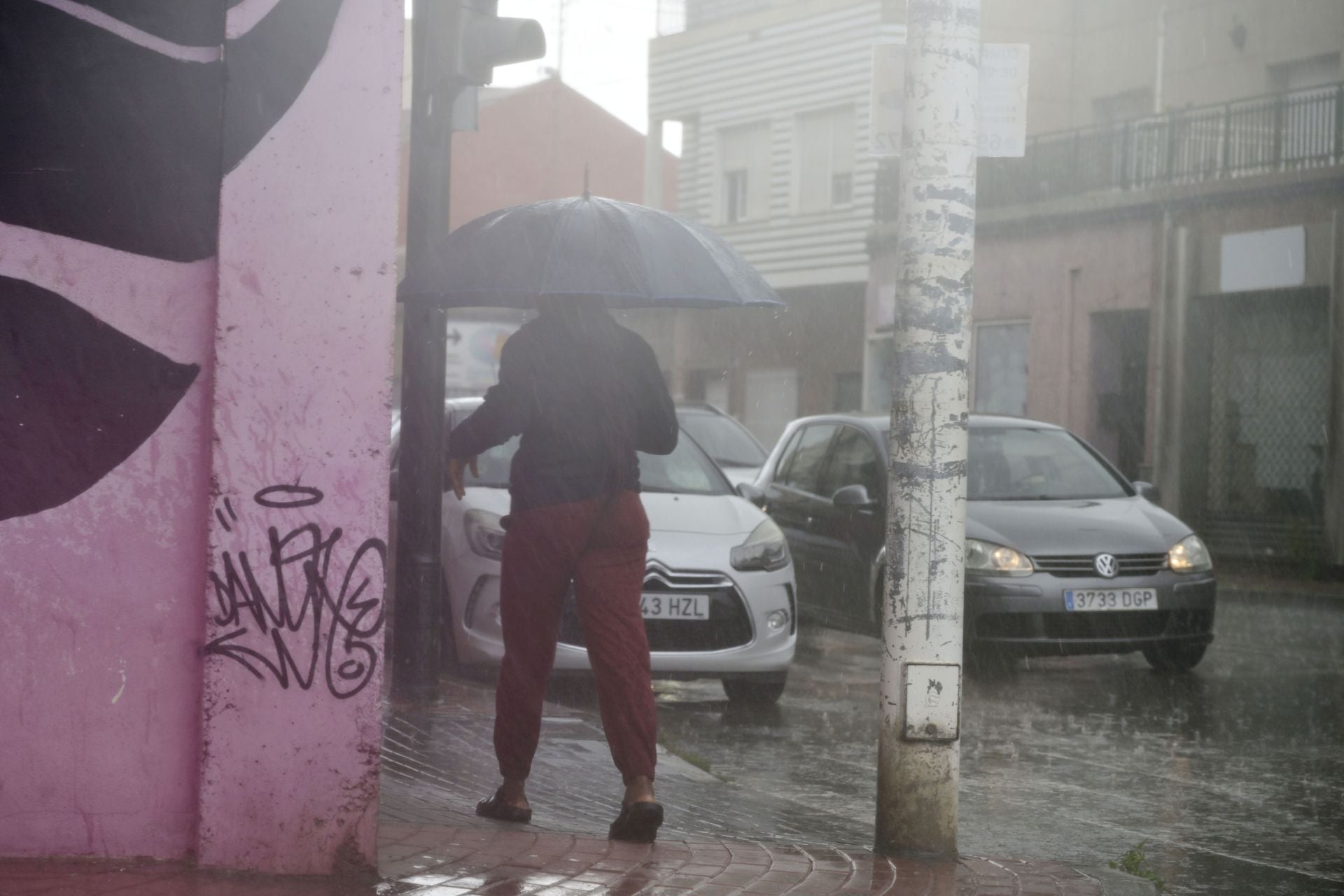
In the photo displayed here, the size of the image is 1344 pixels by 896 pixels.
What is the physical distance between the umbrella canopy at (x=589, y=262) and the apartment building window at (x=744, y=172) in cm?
2647

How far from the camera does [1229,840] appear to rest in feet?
20.4

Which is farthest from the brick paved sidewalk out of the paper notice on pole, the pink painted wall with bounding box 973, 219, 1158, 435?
the pink painted wall with bounding box 973, 219, 1158, 435

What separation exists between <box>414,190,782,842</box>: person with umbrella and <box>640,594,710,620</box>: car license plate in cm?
307

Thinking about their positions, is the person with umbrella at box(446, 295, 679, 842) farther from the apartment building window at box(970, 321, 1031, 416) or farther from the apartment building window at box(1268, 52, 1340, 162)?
the apartment building window at box(970, 321, 1031, 416)

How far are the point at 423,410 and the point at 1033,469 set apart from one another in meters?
4.70

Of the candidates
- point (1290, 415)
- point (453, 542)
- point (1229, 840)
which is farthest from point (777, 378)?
point (1229, 840)

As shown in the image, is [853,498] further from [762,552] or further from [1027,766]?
[1027,766]

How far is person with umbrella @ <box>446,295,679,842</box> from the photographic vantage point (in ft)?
17.9

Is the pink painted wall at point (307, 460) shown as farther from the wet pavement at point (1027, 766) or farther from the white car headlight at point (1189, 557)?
the white car headlight at point (1189, 557)

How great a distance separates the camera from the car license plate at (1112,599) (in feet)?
32.8

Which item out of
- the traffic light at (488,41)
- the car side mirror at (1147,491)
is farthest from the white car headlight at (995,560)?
the traffic light at (488,41)

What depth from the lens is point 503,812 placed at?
5562mm

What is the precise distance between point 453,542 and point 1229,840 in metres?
4.23

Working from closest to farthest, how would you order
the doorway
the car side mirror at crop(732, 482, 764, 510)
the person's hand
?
the person's hand < the car side mirror at crop(732, 482, 764, 510) < the doorway
